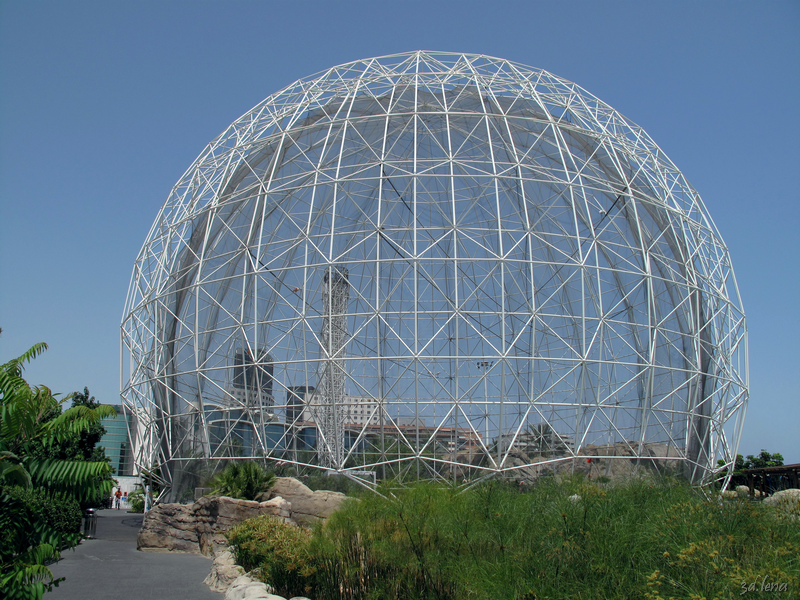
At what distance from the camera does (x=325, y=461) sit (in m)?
20.6

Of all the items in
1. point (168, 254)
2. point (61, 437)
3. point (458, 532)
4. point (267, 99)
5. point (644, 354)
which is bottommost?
point (458, 532)

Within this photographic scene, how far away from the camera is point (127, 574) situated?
49.0 feet

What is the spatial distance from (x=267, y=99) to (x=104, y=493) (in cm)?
2414

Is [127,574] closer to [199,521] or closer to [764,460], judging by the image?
[199,521]

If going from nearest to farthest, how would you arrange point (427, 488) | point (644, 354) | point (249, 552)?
point (427, 488), point (249, 552), point (644, 354)

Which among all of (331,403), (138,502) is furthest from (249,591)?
(138,502)

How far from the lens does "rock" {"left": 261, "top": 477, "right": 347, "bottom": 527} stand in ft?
57.7

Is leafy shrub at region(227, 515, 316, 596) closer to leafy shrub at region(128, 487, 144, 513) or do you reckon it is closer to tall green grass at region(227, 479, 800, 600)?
tall green grass at region(227, 479, 800, 600)

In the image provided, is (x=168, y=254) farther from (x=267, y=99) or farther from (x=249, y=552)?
(x=249, y=552)

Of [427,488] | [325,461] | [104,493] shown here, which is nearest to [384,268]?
[325,461]

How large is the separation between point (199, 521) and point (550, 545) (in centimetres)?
1472

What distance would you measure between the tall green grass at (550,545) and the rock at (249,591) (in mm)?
658

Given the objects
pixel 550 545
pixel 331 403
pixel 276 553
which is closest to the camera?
pixel 550 545

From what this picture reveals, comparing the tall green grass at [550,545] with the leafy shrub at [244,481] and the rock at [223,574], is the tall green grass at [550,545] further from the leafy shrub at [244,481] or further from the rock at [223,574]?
the leafy shrub at [244,481]
